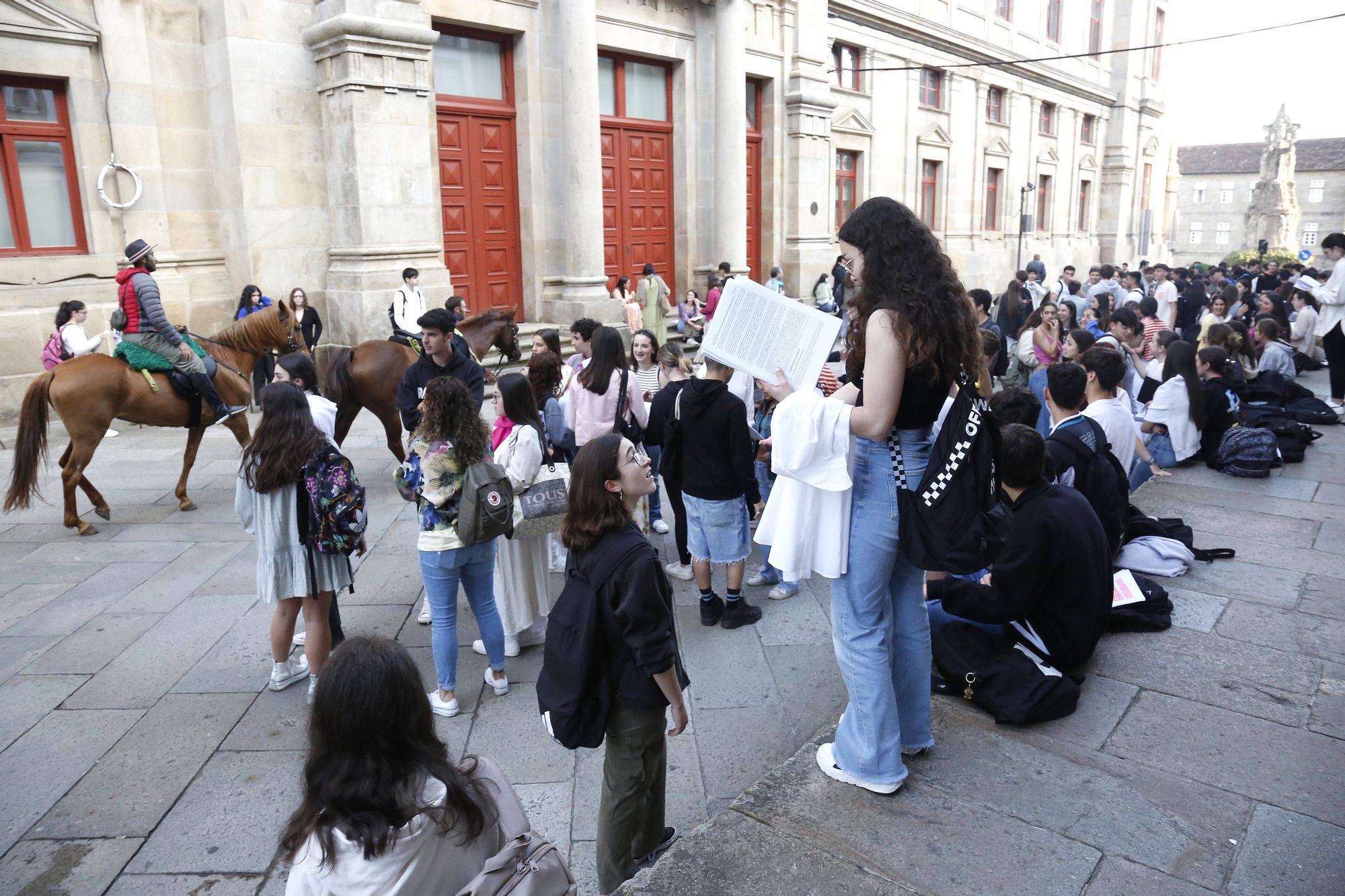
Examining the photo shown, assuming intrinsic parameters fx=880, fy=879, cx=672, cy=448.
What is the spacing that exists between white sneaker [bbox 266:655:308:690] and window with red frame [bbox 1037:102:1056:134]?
30.2 metres

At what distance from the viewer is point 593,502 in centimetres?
289

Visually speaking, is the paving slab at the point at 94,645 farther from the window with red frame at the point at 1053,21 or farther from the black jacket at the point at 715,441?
the window with red frame at the point at 1053,21

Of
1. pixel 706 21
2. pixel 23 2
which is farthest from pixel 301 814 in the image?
pixel 706 21

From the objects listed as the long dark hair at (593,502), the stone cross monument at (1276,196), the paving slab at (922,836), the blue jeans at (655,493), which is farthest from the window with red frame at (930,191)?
the stone cross monument at (1276,196)

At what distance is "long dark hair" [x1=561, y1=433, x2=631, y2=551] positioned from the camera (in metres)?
2.89

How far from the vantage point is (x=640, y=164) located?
617 inches

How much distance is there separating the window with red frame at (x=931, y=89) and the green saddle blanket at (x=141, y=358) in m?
20.3

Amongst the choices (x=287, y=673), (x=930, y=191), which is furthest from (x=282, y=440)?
(x=930, y=191)

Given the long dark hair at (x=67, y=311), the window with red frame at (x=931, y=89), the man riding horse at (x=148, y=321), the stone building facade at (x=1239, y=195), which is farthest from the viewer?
the stone building facade at (x=1239, y=195)

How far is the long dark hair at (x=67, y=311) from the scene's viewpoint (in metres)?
9.41

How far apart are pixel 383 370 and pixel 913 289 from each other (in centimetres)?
655

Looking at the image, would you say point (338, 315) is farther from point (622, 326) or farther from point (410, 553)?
point (410, 553)

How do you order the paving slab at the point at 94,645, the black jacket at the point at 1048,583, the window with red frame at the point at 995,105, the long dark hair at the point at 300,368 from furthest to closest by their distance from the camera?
the window with red frame at the point at 995,105 < the long dark hair at the point at 300,368 < the paving slab at the point at 94,645 < the black jacket at the point at 1048,583

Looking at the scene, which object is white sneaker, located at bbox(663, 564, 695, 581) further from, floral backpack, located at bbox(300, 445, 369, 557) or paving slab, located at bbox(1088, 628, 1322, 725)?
paving slab, located at bbox(1088, 628, 1322, 725)
